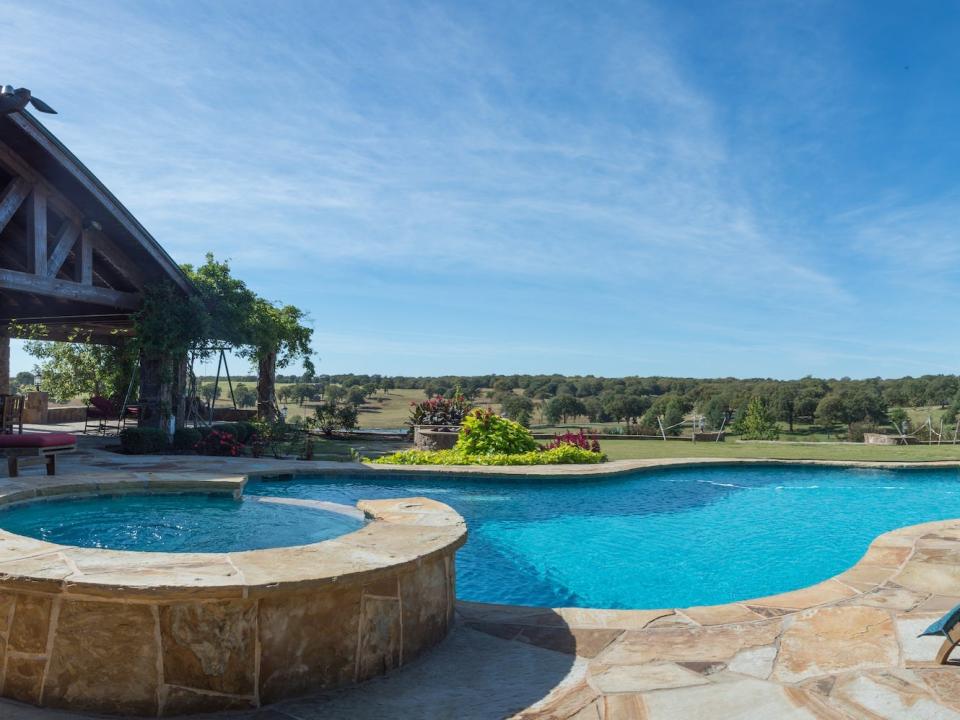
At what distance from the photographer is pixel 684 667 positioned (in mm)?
2994

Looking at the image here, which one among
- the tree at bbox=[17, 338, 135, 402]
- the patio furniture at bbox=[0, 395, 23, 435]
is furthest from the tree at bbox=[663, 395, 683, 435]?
the patio furniture at bbox=[0, 395, 23, 435]

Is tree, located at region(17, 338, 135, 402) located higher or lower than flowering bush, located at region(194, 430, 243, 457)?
higher

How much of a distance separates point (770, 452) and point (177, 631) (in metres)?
15.5

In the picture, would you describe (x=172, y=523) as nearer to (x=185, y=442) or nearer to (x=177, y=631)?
(x=177, y=631)

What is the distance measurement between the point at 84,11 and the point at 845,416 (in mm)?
35616

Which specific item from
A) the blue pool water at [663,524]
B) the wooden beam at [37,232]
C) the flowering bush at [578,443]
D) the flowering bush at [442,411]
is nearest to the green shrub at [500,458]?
the flowering bush at [578,443]

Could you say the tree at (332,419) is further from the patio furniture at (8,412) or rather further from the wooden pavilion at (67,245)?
the patio furniture at (8,412)

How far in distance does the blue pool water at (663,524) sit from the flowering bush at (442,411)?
17.3 feet

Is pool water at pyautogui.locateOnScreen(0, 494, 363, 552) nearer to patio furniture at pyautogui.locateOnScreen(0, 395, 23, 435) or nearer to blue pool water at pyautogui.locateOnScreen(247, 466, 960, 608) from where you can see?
blue pool water at pyautogui.locateOnScreen(247, 466, 960, 608)

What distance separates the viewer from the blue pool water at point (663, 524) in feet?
19.7

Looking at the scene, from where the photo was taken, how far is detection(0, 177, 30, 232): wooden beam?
9.70 m

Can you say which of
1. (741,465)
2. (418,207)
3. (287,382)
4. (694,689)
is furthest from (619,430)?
(287,382)

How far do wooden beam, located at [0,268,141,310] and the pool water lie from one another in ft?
16.6

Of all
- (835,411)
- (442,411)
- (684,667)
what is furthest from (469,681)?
(835,411)
